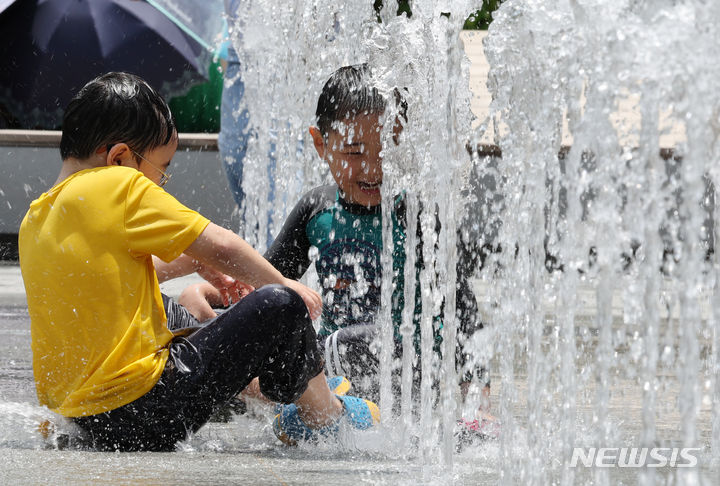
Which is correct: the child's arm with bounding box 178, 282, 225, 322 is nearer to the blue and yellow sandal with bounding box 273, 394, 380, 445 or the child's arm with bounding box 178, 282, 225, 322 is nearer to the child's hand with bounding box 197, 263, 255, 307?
the child's hand with bounding box 197, 263, 255, 307

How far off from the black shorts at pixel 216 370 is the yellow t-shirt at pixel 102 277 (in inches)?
1.8

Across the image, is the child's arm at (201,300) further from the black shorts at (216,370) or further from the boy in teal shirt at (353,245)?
the black shorts at (216,370)

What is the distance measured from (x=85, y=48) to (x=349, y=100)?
15.9 feet

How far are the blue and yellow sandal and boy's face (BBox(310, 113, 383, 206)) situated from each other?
67cm

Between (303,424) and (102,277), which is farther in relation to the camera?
(303,424)

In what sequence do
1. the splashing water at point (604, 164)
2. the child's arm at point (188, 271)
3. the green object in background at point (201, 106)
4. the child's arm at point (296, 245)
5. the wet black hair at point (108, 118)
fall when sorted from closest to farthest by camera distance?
the splashing water at point (604, 164) → the wet black hair at point (108, 118) → the child's arm at point (188, 271) → the child's arm at point (296, 245) → the green object in background at point (201, 106)

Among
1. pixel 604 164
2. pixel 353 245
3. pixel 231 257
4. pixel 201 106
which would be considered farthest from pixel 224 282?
pixel 201 106

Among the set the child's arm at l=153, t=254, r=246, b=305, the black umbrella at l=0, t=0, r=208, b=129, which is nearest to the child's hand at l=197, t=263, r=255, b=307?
the child's arm at l=153, t=254, r=246, b=305

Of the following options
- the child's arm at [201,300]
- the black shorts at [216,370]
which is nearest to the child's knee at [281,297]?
the black shorts at [216,370]

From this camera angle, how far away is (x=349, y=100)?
3.06 metres

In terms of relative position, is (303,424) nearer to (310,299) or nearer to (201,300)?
(310,299)

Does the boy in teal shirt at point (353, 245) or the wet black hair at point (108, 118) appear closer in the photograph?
the wet black hair at point (108, 118)

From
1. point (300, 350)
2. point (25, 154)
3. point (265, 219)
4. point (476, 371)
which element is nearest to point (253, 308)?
point (300, 350)

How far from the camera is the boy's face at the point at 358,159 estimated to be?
295 cm
